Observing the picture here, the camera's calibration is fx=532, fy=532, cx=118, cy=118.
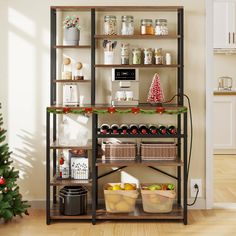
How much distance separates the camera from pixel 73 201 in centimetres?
432

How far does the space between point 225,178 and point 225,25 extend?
2619 mm

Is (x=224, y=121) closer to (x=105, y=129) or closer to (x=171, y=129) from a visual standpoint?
Result: (x=171, y=129)

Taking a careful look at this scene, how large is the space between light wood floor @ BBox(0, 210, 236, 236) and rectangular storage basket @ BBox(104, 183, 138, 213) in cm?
11

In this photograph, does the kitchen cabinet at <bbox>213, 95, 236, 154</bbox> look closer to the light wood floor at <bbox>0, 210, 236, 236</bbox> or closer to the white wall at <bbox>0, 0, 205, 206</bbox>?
the white wall at <bbox>0, 0, 205, 206</bbox>

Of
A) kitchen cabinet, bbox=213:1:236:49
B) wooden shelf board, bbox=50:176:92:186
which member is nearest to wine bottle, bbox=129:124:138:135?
wooden shelf board, bbox=50:176:92:186

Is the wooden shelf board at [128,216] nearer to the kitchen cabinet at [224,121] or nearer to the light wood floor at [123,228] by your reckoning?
the light wood floor at [123,228]

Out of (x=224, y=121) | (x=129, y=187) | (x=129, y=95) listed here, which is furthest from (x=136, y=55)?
(x=224, y=121)

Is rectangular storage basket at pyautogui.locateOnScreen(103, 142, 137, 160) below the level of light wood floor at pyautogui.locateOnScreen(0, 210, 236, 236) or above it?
above

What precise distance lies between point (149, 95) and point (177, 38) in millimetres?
579

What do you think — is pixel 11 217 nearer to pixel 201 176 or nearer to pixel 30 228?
pixel 30 228

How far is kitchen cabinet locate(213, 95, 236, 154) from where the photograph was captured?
7.64 m

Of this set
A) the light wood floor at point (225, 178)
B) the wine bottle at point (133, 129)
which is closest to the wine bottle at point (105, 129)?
the wine bottle at point (133, 129)

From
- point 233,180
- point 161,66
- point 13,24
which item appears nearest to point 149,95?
A: point 161,66

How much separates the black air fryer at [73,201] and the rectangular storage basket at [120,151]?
388 mm
